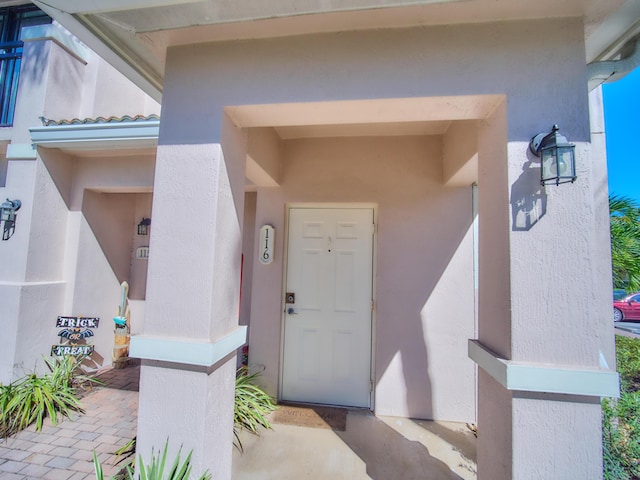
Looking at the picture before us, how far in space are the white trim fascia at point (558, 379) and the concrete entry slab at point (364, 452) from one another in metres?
1.62

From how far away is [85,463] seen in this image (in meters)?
2.81

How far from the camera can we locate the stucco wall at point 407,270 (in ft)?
11.8

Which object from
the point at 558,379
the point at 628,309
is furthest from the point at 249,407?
the point at 628,309

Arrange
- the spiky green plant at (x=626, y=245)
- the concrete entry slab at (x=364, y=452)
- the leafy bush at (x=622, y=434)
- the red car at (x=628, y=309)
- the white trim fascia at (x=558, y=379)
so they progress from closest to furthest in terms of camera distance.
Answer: the white trim fascia at (x=558, y=379) → the leafy bush at (x=622, y=434) → the concrete entry slab at (x=364, y=452) → the spiky green plant at (x=626, y=245) → the red car at (x=628, y=309)

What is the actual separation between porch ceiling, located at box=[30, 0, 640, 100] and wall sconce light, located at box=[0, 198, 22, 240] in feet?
12.1

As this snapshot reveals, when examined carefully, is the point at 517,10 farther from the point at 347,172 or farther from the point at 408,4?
the point at 347,172

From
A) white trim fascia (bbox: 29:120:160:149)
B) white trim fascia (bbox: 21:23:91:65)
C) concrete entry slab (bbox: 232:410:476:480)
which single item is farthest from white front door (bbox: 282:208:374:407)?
white trim fascia (bbox: 21:23:91:65)

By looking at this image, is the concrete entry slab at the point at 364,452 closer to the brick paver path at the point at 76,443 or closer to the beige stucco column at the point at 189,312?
the beige stucco column at the point at 189,312

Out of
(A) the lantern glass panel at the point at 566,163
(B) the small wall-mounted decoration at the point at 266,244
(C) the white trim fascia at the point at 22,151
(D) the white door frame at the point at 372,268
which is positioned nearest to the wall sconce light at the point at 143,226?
(C) the white trim fascia at the point at 22,151

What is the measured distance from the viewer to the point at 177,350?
199 centimetres

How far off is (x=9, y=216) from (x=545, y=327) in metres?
6.58

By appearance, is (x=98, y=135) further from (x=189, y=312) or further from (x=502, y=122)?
(x=502, y=122)

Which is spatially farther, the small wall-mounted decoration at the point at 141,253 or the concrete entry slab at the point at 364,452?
the small wall-mounted decoration at the point at 141,253

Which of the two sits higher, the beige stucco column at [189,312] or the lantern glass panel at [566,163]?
the lantern glass panel at [566,163]
